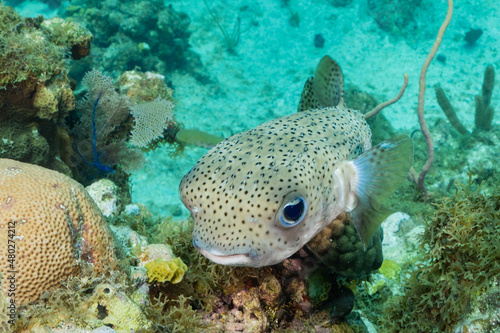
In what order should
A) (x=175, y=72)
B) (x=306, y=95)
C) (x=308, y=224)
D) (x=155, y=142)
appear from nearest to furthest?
(x=308, y=224), (x=306, y=95), (x=155, y=142), (x=175, y=72)

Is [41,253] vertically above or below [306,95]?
below

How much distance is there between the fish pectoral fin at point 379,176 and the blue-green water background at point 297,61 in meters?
7.24

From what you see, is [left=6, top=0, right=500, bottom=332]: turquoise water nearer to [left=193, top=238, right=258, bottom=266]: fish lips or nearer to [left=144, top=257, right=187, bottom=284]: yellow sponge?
[left=144, top=257, right=187, bottom=284]: yellow sponge

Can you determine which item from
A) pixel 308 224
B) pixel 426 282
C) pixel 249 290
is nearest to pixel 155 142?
pixel 249 290

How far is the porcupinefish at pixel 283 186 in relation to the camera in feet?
7.54

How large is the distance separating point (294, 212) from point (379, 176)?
2.90 ft

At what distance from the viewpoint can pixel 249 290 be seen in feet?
10.5

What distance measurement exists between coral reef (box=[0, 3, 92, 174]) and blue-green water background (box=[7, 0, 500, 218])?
4917 mm

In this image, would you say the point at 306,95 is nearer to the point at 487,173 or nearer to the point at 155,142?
the point at 155,142

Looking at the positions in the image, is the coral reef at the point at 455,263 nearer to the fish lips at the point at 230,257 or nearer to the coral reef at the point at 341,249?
the coral reef at the point at 341,249

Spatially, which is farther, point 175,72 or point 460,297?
point 175,72

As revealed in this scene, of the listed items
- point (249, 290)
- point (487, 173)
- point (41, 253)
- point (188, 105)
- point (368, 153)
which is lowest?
point (188, 105)

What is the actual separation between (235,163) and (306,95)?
2.53 m

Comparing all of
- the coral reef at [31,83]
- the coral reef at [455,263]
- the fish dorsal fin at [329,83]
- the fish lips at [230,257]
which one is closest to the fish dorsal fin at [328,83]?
the fish dorsal fin at [329,83]
